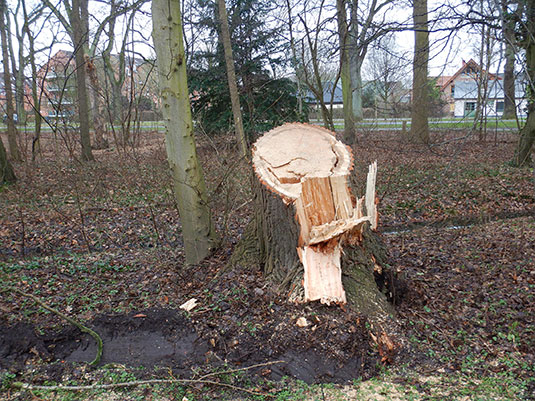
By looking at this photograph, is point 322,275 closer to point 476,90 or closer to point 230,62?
point 476,90

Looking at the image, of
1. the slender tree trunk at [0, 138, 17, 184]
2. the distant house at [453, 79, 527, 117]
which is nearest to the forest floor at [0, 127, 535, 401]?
the distant house at [453, 79, 527, 117]

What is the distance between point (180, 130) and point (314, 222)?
1870mm

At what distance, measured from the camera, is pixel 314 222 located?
11.5 feet

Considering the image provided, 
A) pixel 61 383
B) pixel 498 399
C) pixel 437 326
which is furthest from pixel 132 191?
pixel 498 399

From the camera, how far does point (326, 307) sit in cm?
335

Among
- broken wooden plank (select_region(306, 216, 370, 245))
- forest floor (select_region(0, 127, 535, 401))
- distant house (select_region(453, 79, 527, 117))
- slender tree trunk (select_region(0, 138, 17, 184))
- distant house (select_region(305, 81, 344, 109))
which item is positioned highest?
distant house (select_region(305, 81, 344, 109))

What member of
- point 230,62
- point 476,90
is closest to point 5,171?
point 230,62

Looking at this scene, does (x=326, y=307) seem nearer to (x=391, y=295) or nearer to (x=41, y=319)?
(x=391, y=295)

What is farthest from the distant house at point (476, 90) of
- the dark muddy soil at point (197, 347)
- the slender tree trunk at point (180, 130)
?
the slender tree trunk at point (180, 130)

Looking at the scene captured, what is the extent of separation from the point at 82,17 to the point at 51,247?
367 inches

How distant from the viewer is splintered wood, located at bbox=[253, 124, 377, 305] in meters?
3.41

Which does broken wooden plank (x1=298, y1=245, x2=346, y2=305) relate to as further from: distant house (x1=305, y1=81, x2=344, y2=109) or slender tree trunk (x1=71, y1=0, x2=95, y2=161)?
slender tree trunk (x1=71, y1=0, x2=95, y2=161)

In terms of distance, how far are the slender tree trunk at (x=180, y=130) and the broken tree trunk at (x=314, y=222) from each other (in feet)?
2.88

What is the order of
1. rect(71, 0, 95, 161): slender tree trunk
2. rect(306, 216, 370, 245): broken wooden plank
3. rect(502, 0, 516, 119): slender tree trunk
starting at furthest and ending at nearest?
1. rect(71, 0, 95, 161): slender tree trunk
2. rect(502, 0, 516, 119): slender tree trunk
3. rect(306, 216, 370, 245): broken wooden plank
